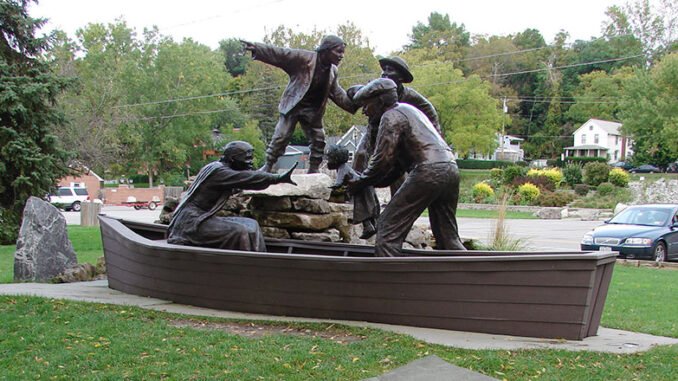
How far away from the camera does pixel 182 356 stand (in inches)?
195

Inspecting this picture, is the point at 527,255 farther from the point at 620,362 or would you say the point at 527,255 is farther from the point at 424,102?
the point at 424,102

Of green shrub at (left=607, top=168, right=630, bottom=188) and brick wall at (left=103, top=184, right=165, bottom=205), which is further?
brick wall at (left=103, top=184, right=165, bottom=205)

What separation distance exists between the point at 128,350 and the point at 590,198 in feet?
109

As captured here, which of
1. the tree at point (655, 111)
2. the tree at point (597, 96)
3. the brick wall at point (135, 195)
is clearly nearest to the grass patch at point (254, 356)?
the brick wall at point (135, 195)

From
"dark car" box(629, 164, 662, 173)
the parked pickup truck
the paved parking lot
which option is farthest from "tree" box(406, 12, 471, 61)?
the paved parking lot

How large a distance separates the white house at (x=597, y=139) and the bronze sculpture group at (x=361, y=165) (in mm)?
65345

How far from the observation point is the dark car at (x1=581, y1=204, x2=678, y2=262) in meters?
14.5

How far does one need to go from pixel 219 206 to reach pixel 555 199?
97.8 ft

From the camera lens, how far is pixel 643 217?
15.9 metres

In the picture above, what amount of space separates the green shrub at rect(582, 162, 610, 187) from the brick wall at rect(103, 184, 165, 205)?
2492cm

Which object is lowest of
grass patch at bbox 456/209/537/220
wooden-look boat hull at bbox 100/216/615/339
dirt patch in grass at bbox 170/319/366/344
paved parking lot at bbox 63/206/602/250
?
grass patch at bbox 456/209/537/220

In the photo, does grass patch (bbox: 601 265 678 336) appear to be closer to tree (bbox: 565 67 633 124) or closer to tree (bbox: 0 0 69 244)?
tree (bbox: 0 0 69 244)

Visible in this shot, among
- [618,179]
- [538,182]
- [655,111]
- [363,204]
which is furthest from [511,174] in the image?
[363,204]

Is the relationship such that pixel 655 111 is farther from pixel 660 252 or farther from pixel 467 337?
pixel 467 337
